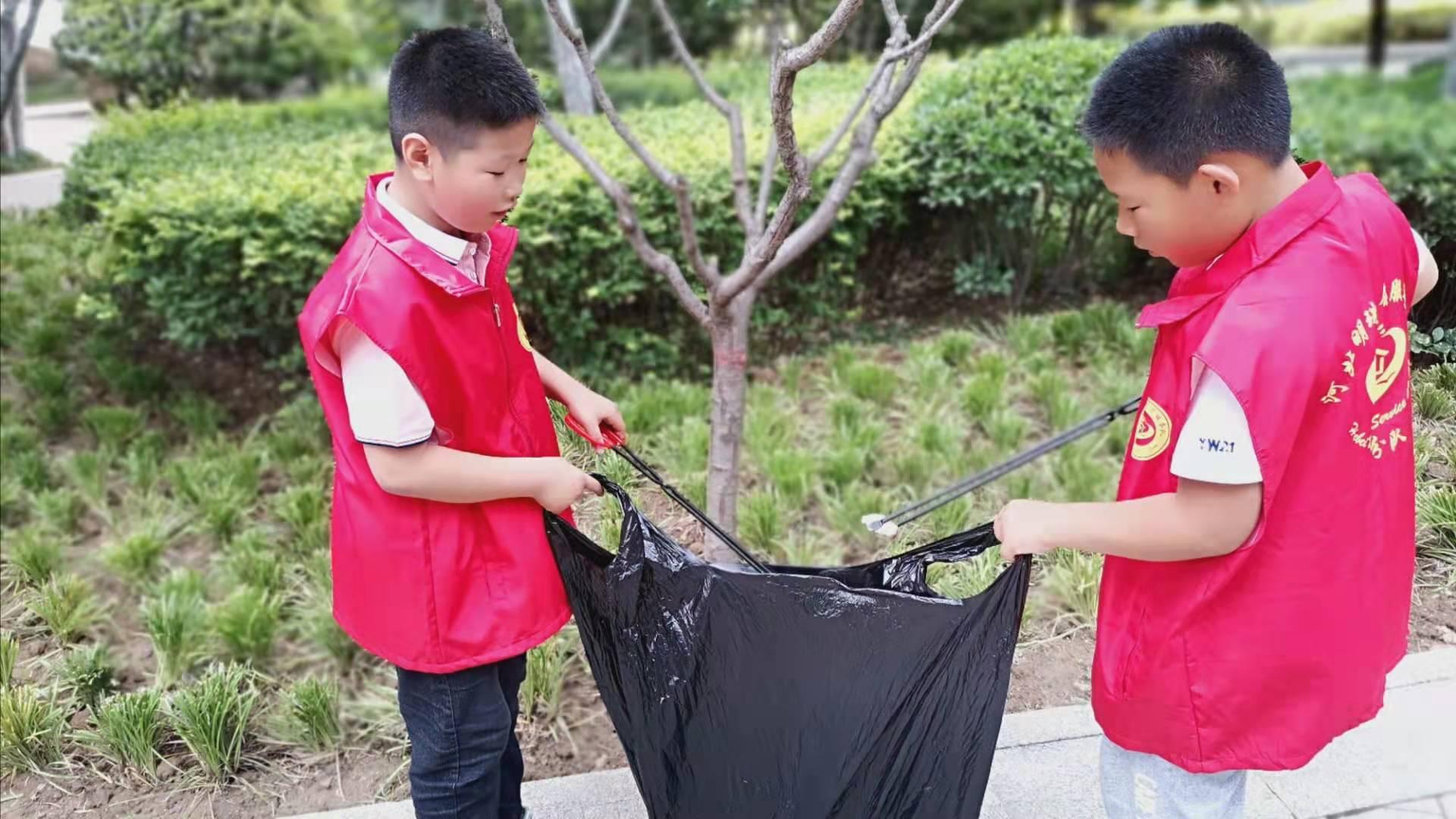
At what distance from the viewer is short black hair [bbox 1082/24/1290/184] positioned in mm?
1276

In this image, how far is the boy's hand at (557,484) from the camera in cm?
157

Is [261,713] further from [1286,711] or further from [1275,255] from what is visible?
[1275,255]

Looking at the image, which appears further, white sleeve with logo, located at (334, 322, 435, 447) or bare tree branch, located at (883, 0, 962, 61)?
bare tree branch, located at (883, 0, 962, 61)

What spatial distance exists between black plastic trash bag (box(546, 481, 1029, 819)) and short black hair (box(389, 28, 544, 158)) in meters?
0.58

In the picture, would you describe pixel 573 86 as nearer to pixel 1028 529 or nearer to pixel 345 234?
pixel 345 234

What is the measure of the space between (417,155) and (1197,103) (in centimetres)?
98

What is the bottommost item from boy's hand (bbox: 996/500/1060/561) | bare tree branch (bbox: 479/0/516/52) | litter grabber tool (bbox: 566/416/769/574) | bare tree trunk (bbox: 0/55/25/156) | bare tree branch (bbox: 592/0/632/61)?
litter grabber tool (bbox: 566/416/769/574)

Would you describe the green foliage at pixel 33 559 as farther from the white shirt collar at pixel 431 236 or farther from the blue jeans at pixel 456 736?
the white shirt collar at pixel 431 236

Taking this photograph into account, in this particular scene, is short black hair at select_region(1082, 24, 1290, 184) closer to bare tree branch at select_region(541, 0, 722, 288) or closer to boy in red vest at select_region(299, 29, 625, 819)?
boy in red vest at select_region(299, 29, 625, 819)

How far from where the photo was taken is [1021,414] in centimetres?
392

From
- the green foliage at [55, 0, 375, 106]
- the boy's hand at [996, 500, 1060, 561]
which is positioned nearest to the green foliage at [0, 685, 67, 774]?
the boy's hand at [996, 500, 1060, 561]

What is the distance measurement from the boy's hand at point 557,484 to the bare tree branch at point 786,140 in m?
0.65

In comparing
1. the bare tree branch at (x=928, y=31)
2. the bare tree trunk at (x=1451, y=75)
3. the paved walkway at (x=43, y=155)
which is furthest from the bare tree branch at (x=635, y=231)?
the bare tree trunk at (x=1451, y=75)

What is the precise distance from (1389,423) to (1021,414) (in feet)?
8.40
